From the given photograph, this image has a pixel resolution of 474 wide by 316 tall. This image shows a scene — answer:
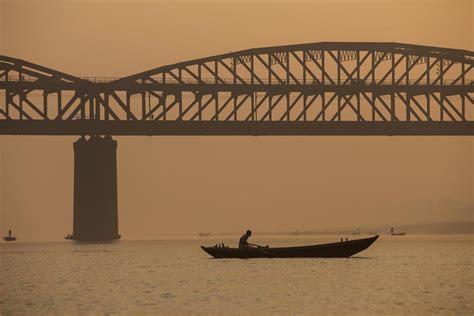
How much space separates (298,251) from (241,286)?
55.5 feet

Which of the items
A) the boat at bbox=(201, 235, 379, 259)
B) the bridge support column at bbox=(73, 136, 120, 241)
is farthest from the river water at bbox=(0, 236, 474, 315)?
the bridge support column at bbox=(73, 136, 120, 241)

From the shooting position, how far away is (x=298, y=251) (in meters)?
108

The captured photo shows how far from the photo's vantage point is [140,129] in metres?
175

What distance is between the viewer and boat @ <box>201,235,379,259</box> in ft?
355

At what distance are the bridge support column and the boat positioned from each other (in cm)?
7080

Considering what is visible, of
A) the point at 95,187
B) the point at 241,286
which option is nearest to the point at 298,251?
the point at 241,286

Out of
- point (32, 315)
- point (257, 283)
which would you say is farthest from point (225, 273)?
point (32, 315)

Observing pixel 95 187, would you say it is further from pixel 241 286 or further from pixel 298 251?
pixel 241 286

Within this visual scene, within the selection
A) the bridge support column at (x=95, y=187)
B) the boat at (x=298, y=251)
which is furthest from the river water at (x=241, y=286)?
the bridge support column at (x=95, y=187)

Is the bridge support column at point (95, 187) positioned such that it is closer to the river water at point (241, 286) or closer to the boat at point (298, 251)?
the river water at point (241, 286)

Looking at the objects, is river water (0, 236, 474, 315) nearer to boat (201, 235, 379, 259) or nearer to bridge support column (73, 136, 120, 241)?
boat (201, 235, 379, 259)

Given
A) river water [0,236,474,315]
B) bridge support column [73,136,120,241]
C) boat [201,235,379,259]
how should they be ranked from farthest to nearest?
bridge support column [73,136,120,241]
boat [201,235,379,259]
river water [0,236,474,315]

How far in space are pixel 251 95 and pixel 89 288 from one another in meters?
84.1

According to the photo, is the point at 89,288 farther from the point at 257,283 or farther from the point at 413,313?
Answer: the point at 413,313
